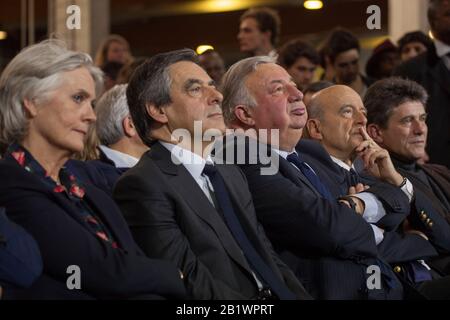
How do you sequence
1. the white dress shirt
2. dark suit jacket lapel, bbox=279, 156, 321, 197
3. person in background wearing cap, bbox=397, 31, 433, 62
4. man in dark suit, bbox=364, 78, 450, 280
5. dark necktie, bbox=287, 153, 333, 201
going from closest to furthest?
the white dress shirt < dark suit jacket lapel, bbox=279, 156, 321, 197 < dark necktie, bbox=287, 153, 333, 201 < man in dark suit, bbox=364, 78, 450, 280 < person in background wearing cap, bbox=397, 31, 433, 62

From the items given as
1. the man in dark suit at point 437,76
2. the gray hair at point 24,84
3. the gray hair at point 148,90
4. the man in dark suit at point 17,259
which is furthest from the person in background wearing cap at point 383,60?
the man in dark suit at point 17,259

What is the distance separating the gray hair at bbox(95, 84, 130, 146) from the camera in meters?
4.61

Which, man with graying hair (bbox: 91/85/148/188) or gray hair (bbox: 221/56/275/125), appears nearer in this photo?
gray hair (bbox: 221/56/275/125)

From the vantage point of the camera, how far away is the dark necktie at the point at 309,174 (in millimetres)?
4383

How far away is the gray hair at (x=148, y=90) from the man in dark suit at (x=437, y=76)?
2.77m

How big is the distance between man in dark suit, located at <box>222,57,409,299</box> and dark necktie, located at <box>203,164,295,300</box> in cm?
30

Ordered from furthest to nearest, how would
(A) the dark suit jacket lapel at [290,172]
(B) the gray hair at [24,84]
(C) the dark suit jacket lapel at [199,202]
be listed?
(A) the dark suit jacket lapel at [290,172] < (C) the dark suit jacket lapel at [199,202] < (B) the gray hair at [24,84]

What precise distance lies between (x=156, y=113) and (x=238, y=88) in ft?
2.11

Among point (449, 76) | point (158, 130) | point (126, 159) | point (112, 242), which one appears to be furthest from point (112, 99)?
point (449, 76)

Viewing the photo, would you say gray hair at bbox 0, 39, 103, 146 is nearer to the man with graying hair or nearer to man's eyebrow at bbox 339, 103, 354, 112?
the man with graying hair

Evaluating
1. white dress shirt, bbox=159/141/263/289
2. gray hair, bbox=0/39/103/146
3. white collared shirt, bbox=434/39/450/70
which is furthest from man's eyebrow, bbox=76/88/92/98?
white collared shirt, bbox=434/39/450/70

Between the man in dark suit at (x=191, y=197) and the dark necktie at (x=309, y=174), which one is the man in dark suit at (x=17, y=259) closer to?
the man in dark suit at (x=191, y=197)

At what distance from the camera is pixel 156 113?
392 centimetres
